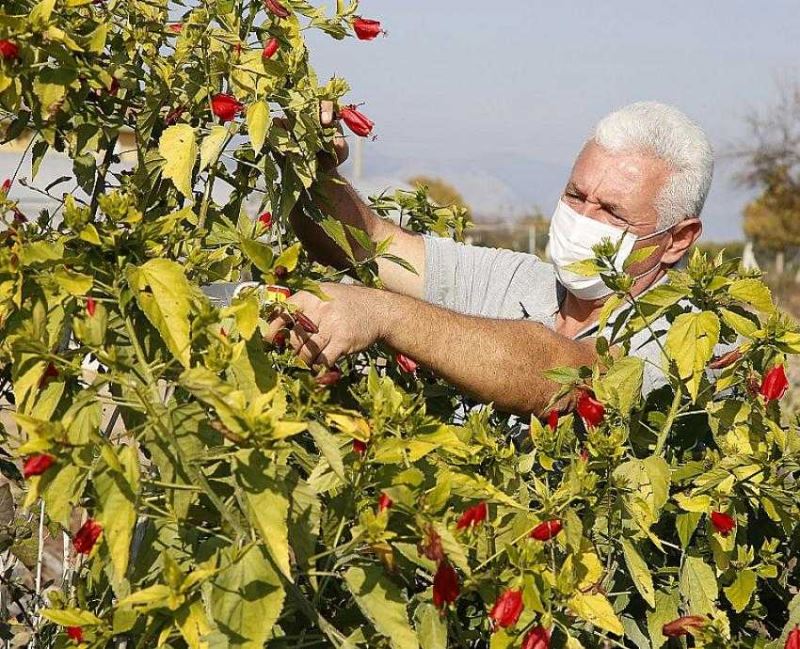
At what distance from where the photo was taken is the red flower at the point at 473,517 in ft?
4.92

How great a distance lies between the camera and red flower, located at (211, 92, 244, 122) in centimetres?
176

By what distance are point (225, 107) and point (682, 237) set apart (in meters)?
1.65

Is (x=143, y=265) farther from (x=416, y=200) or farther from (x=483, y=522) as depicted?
(x=416, y=200)

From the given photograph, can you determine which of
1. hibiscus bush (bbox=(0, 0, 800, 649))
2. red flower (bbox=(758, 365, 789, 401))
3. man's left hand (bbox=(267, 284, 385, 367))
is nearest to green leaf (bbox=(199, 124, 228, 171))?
hibiscus bush (bbox=(0, 0, 800, 649))

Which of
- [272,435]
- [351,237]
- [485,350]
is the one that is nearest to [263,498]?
[272,435]

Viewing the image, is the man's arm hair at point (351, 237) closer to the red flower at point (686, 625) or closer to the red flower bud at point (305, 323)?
the red flower bud at point (305, 323)

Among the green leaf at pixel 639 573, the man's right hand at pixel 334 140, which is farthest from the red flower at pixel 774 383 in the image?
the man's right hand at pixel 334 140

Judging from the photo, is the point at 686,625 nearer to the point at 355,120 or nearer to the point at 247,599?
the point at 247,599

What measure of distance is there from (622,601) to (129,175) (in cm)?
110

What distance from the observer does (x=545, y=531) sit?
1.56 meters

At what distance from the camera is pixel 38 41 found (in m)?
1.58

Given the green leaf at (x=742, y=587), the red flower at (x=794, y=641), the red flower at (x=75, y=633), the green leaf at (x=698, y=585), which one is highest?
the red flower at (x=75, y=633)

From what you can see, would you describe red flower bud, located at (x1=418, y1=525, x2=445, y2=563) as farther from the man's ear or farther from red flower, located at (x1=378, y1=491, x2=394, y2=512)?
the man's ear

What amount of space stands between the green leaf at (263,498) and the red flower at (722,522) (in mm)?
785
